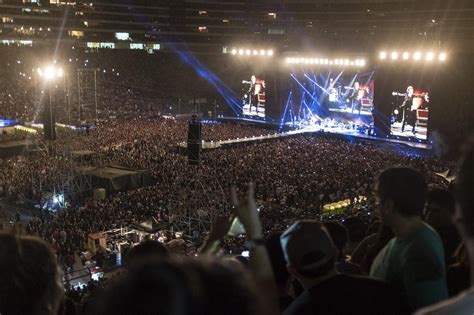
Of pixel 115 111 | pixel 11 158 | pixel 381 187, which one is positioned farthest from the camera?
pixel 115 111

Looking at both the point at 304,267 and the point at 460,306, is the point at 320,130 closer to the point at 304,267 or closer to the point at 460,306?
the point at 304,267

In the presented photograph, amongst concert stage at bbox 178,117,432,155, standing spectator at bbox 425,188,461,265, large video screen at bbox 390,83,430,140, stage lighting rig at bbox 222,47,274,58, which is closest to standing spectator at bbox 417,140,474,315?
standing spectator at bbox 425,188,461,265

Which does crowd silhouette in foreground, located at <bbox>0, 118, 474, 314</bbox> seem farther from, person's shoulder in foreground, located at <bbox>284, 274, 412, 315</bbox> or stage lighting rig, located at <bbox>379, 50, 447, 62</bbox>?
stage lighting rig, located at <bbox>379, 50, 447, 62</bbox>

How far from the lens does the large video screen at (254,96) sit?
46938 mm

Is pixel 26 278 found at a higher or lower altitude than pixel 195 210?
higher

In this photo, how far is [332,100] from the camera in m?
41.7

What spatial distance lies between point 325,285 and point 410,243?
51 cm

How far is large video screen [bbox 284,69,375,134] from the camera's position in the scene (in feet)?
126

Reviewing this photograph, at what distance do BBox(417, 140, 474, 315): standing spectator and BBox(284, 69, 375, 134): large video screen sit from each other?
34862 millimetres

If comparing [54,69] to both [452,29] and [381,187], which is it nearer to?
[381,187]

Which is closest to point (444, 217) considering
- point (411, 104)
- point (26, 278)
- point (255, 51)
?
point (26, 278)

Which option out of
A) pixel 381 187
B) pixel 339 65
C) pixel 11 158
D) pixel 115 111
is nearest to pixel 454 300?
pixel 381 187

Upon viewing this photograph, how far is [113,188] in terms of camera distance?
20109 millimetres

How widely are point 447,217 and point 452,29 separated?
4835 centimetres
